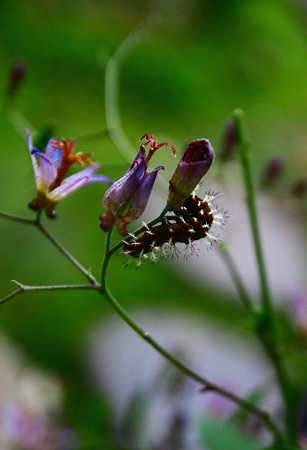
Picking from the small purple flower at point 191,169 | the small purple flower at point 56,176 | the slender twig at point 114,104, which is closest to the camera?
the small purple flower at point 191,169

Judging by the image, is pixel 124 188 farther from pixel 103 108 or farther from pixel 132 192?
pixel 103 108

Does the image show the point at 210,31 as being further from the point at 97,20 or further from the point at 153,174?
the point at 153,174

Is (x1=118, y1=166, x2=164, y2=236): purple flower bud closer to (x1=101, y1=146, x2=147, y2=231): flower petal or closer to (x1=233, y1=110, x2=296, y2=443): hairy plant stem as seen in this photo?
(x1=101, y1=146, x2=147, y2=231): flower petal

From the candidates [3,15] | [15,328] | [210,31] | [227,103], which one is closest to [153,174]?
[15,328]

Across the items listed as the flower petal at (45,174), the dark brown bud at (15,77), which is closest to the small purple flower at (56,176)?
the flower petal at (45,174)

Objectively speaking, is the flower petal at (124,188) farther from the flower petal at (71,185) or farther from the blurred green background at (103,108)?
the blurred green background at (103,108)

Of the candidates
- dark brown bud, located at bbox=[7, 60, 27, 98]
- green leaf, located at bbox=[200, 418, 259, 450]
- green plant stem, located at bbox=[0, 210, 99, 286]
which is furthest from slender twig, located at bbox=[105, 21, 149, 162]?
green leaf, located at bbox=[200, 418, 259, 450]

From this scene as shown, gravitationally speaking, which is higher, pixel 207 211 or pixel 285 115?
pixel 207 211
